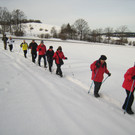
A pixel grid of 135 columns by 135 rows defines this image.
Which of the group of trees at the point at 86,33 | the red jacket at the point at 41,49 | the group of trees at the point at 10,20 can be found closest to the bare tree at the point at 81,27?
the group of trees at the point at 86,33

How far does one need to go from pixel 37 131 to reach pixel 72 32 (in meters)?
53.4

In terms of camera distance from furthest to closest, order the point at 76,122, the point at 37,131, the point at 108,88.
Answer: the point at 108,88
the point at 76,122
the point at 37,131

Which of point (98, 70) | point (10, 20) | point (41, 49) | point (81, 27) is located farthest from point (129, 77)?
point (81, 27)

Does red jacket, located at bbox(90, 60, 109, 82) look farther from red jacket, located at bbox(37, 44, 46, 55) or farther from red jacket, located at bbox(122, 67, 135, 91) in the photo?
red jacket, located at bbox(37, 44, 46, 55)

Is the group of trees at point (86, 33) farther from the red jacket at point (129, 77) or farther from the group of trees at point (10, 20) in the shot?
the red jacket at point (129, 77)

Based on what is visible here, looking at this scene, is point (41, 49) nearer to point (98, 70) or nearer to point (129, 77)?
point (98, 70)

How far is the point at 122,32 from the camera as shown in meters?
53.8

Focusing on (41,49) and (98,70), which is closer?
(98,70)

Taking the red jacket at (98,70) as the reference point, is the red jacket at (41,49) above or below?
above

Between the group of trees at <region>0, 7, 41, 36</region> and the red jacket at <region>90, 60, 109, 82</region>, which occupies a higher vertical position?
the group of trees at <region>0, 7, 41, 36</region>

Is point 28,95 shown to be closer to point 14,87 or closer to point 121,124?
point 14,87

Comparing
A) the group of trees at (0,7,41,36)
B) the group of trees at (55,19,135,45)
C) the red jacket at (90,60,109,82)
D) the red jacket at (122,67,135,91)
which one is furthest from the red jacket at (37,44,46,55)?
the group of trees at (55,19,135,45)

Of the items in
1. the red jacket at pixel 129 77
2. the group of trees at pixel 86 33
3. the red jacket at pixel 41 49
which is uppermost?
the group of trees at pixel 86 33

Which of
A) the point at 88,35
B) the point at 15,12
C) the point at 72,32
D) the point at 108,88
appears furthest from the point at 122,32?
the point at 108,88
